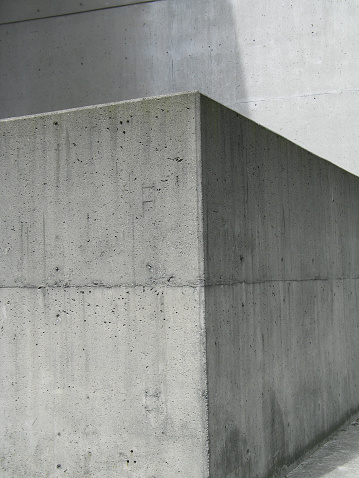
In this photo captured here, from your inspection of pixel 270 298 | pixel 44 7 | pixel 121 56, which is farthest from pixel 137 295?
pixel 44 7

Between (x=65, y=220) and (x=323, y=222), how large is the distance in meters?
2.34

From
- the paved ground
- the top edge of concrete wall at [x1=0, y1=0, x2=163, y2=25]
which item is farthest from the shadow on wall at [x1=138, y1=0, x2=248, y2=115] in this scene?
the paved ground

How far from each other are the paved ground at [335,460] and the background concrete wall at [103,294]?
132 cm

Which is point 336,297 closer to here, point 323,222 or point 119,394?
point 323,222

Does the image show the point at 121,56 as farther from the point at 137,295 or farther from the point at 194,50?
the point at 137,295

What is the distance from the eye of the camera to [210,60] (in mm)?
8555

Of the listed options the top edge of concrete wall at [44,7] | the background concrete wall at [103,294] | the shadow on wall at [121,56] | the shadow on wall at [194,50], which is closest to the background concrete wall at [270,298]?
the background concrete wall at [103,294]

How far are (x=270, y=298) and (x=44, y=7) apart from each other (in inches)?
250

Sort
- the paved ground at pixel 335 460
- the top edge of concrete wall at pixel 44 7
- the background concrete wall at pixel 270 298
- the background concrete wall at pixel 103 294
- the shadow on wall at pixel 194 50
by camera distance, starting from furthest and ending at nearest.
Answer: the top edge of concrete wall at pixel 44 7 < the shadow on wall at pixel 194 50 < the paved ground at pixel 335 460 < the background concrete wall at pixel 270 298 < the background concrete wall at pixel 103 294

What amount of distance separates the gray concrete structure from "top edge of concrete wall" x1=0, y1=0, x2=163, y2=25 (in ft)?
18.0

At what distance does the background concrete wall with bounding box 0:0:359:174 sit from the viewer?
8156mm

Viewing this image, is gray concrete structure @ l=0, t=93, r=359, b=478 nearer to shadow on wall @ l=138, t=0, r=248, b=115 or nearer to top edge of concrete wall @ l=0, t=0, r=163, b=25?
shadow on wall @ l=138, t=0, r=248, b=115

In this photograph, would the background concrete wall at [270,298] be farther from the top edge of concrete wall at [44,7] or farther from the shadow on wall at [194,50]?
the top edge of concrete wall at [44,7]

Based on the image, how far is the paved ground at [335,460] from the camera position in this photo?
4.31 metres
